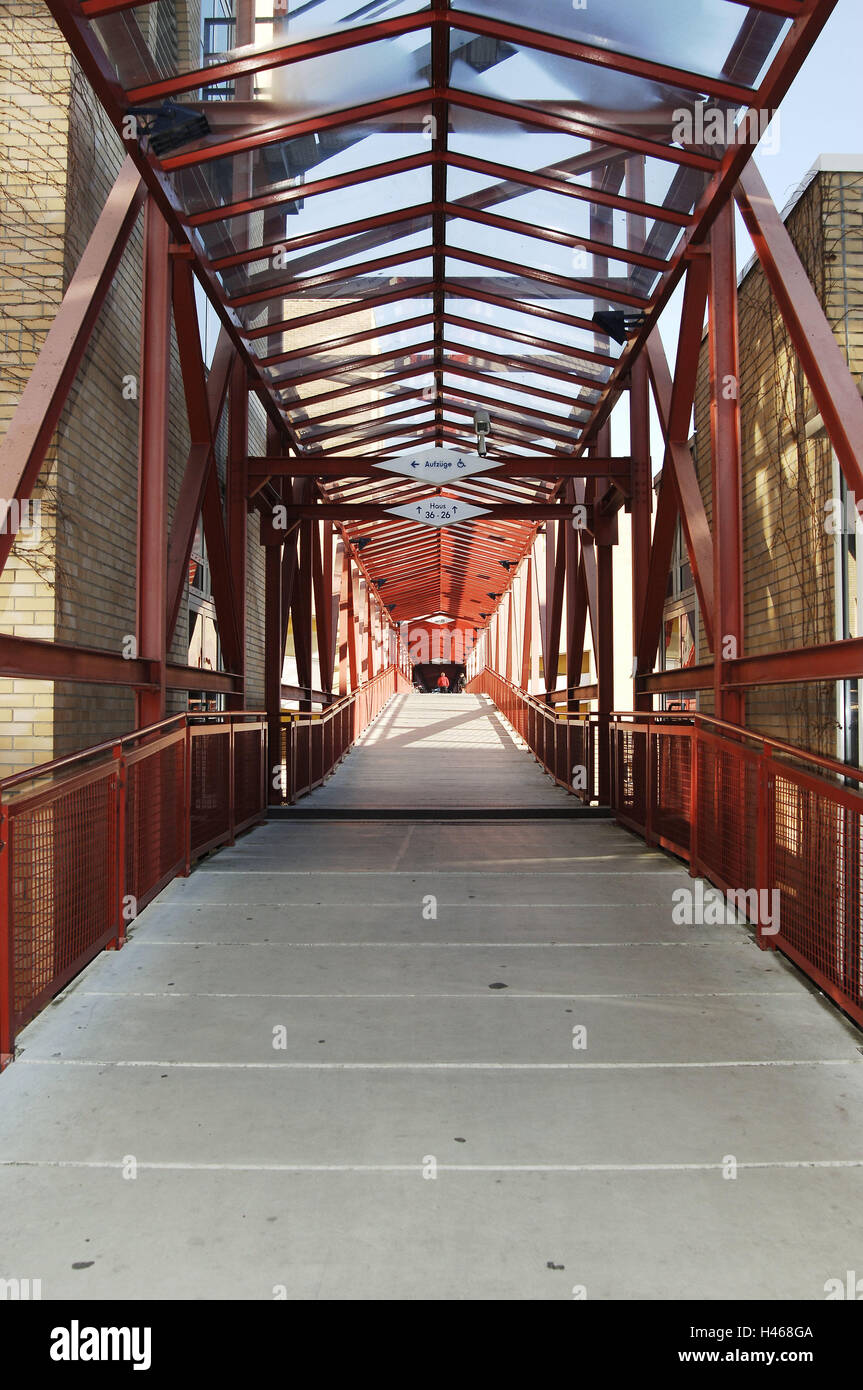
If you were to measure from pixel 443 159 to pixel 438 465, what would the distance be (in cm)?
298

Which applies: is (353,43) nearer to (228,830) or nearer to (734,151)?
(734,151)

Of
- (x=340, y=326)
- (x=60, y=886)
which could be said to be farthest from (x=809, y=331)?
(x=340, y=326)

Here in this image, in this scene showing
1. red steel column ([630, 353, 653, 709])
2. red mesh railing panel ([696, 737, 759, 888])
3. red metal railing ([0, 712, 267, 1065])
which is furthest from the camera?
red steel column ([630, 353, 653, 709])

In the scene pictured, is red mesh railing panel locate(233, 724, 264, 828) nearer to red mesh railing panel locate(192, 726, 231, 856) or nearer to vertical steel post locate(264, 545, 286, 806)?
red mesh railing panel locate(192, 726, 231, 856)

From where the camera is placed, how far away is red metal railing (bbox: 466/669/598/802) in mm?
9859

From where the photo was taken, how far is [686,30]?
16.1 ft

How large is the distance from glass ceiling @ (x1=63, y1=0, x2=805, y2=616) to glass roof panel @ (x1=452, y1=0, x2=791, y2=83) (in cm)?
1

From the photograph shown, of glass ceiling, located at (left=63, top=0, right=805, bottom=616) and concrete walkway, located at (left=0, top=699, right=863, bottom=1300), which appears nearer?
concrete walkway, located at (left=0, top=699, right=863, bottom=1300)

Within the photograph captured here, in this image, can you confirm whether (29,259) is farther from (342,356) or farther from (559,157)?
(342,356)

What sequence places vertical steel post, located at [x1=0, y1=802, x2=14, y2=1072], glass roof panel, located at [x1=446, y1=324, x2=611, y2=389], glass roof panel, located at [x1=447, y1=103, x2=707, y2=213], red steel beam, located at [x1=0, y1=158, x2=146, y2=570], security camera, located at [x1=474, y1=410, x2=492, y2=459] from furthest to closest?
security camera, located at [x1=474, y1=410, x2=492, y2=459], glass roof panel, located at [x1=446, y1=324, x2=611, y2=389], glass roof panel, located at [x1=447, y1=103, x2=707, y2=213], red steel beam, located at [x1=0, y1=158, x2=146, y2=570], vertical steel post, located at [x1=0, y1=802, x2=14, y2=1072]

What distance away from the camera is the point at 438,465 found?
364 inches

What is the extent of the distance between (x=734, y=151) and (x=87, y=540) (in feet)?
15.2

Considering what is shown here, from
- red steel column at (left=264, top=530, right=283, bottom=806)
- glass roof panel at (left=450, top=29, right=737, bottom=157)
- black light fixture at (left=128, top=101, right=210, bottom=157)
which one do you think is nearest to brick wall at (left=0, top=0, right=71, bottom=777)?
black light fixture at (left=128, top=101, right=210, bottom=157)
